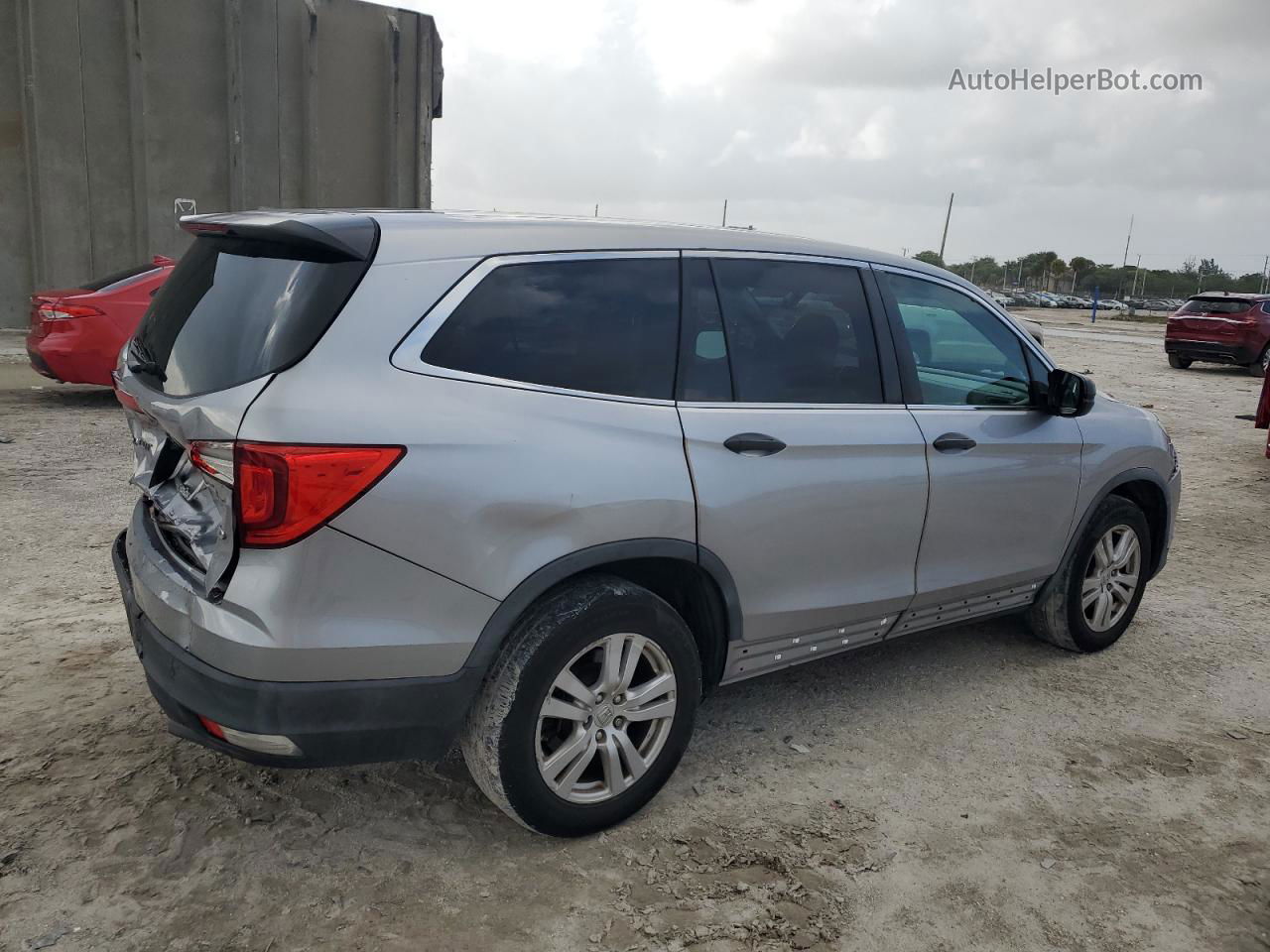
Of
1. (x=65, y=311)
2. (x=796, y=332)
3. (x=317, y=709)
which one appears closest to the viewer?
(x=317, y=709)

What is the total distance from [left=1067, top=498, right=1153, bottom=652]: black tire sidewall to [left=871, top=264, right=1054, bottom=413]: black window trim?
0.73 metres

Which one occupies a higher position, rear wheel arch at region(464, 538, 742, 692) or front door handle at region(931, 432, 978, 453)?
front door handle at region(931, 432, 978, 453)

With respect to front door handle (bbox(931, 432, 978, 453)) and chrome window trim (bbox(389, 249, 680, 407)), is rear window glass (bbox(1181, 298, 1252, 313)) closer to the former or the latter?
front door handle (bbox(931, 432, 978, 453))

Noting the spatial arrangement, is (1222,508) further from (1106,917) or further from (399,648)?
(399,648)

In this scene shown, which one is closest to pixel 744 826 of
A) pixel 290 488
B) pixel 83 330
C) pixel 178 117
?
pixel 290 488

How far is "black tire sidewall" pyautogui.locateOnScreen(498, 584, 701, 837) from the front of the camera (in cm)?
271

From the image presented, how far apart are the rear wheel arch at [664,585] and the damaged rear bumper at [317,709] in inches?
6.0

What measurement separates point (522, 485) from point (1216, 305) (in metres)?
21.2

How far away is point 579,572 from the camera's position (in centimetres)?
283

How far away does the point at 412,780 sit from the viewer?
3.29m

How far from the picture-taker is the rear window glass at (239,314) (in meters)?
2.49

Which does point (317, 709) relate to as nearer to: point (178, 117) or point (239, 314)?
point (239, 314)

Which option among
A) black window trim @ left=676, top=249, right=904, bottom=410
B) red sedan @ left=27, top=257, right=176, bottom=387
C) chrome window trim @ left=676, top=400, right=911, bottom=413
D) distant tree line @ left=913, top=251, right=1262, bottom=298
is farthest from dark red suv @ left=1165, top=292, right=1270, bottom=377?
distant tree line @ left=913, top=251, right=1262, bottom=298

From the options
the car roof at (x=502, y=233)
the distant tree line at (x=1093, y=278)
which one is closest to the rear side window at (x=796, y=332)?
the car roof at (x=502, y=233)
